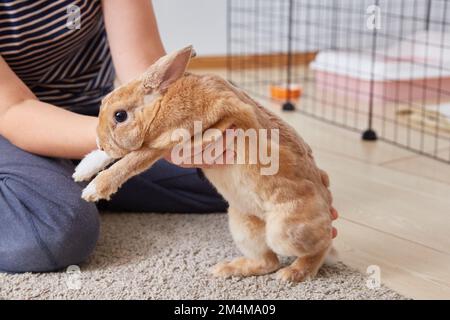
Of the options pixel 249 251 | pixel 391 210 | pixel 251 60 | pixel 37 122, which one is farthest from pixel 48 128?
pixel 251 60

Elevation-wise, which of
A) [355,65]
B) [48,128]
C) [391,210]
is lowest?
[391,210]

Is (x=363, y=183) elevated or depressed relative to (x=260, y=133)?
depressed

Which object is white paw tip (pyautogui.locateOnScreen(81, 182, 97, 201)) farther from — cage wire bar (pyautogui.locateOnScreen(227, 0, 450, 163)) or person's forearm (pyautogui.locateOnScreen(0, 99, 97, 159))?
cage wire bar (pyautogui.locateOnScreen(227, 0, 450, 163))

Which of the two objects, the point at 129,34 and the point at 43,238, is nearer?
the point at 43,238

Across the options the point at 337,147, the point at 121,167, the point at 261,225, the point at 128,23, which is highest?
the point at 128,23

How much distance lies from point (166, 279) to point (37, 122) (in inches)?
13.2

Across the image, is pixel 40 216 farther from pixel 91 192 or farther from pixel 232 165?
pixel 232 165

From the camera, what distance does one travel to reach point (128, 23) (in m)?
1.31

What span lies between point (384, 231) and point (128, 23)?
62cm

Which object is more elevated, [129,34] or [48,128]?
[129,34]

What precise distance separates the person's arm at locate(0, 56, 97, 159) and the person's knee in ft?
0.32

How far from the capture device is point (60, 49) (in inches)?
52.6

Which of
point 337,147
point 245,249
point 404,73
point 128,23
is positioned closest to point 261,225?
point 245,249
